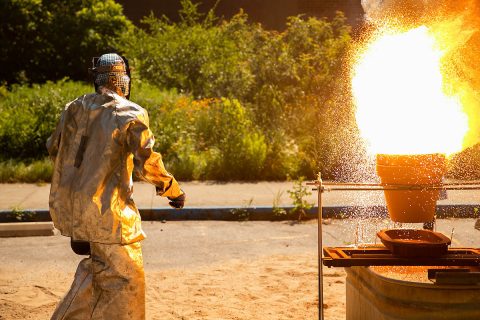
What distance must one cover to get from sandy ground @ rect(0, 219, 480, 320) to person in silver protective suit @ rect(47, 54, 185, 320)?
1157 mm

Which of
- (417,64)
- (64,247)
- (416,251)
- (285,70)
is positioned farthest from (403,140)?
(285,70)

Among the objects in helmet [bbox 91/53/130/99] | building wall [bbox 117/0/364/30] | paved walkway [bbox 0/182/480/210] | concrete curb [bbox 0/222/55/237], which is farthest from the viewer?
building wall [bbox 117/0/364/30]

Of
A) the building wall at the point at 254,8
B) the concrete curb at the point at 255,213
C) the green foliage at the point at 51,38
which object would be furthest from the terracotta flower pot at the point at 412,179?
the building wall at the point at 254,8

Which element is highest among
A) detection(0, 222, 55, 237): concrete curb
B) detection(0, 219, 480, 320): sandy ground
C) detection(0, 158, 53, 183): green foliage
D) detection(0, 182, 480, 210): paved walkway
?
detection(0, 158, 53, 183): green foliage

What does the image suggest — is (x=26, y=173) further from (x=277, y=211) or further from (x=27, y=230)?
(x=277, y=211)

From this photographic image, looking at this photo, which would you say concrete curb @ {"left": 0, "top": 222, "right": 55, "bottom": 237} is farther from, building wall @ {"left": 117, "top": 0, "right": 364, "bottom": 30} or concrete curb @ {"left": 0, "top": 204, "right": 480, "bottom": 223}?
building wall @ {"left": 117, "top": 0, "right": 364, "bottom": 30}

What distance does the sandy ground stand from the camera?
5156 millimetres

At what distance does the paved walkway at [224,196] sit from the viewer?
9156 millimetres

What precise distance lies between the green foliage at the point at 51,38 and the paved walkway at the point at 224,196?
25.9 feet

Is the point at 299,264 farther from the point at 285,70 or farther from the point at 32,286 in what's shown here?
the point at 285,70

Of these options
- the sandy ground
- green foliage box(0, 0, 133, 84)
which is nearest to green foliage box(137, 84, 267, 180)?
the sandy ground

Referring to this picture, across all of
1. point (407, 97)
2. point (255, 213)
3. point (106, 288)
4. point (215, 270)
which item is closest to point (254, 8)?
point (255, 213)

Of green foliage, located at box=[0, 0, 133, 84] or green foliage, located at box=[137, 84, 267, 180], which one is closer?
green foliage, located at box=[137, 84, 267, 180]

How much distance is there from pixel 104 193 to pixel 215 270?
8.68 ft
